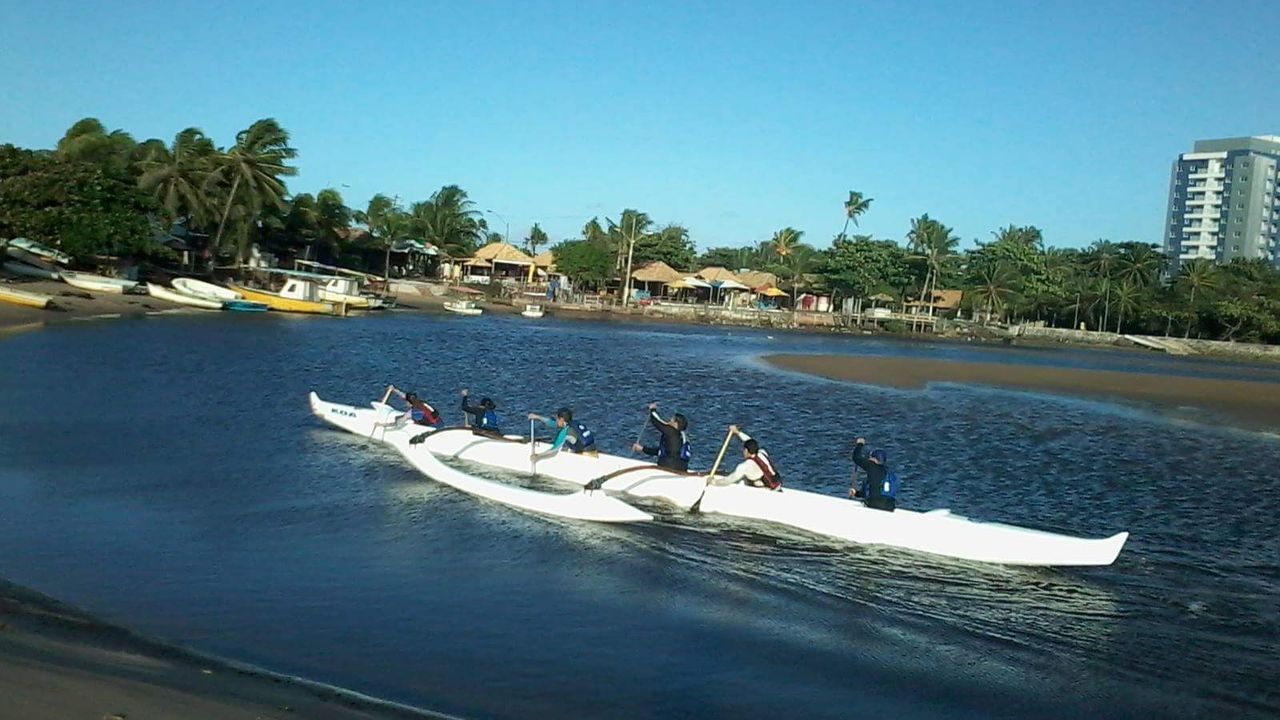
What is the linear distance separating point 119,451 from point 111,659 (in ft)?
35.2

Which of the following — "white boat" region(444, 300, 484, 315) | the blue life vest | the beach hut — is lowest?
the blue life vest

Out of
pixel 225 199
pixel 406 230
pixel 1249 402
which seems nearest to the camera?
pixel 1249 402

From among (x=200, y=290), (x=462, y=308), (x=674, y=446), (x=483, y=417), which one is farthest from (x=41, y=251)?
(x=674, y=446)

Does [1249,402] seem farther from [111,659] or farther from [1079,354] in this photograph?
[111,659]

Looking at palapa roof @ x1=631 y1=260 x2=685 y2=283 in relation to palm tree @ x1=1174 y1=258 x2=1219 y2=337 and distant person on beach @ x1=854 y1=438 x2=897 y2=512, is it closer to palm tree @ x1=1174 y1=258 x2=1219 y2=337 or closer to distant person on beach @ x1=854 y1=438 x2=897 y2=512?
palm tree @ x1=1174 y1=258 x2=1219 y2=337

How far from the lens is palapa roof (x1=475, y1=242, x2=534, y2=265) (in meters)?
96.3

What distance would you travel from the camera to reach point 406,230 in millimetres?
85750

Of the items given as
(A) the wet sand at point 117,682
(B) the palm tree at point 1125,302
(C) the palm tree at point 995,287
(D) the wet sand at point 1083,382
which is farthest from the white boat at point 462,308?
(B) the palm tree at point 1125,302

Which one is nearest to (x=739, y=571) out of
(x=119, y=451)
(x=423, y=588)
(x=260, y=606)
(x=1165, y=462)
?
(x=423, y=588)

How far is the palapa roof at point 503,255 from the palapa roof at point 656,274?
1088 cm

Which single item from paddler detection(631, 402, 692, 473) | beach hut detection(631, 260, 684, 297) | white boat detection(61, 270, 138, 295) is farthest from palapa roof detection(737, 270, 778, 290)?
paddler detection(631, 402, 692, 473)

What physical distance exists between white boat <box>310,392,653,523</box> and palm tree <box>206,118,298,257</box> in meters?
45.3

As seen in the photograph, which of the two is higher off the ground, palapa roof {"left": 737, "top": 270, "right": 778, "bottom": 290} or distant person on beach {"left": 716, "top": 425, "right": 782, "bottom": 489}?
palapa roof {"left": 737, "top": 270, "right": 778, "bottom": 290}

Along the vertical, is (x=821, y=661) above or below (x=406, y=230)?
below
